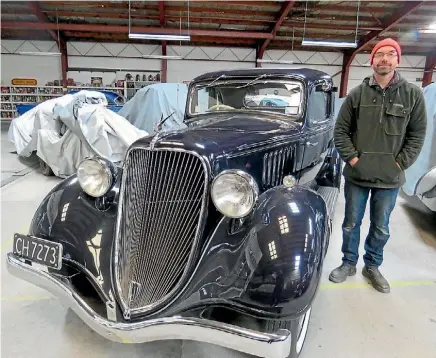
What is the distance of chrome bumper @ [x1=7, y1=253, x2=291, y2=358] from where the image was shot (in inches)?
55.2

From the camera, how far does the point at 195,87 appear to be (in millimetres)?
3410

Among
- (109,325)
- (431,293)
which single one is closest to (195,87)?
(109,325)

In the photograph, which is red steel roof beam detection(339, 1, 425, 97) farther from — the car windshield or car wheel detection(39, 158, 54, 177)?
car wheel detection(39, 158, 54, 177)

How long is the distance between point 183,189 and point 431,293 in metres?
2.24

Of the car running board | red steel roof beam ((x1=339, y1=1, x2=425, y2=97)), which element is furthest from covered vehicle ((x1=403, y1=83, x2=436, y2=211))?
red steel roof beam ((x1=339, y1=1, x2=425, y2=97))

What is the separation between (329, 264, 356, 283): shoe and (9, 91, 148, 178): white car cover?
4.09 metres

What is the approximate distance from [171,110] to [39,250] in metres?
6.14

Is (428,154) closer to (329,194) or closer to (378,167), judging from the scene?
(329,194)

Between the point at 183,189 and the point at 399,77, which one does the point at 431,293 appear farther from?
the point at 183,189

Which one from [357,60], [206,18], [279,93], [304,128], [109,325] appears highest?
[206,18]

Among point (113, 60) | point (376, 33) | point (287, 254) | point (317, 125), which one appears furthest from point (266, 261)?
point (113, 60)

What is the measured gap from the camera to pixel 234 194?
1660mm

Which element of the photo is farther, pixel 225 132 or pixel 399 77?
pixel 399 77

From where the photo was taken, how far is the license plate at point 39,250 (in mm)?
→ 1795
